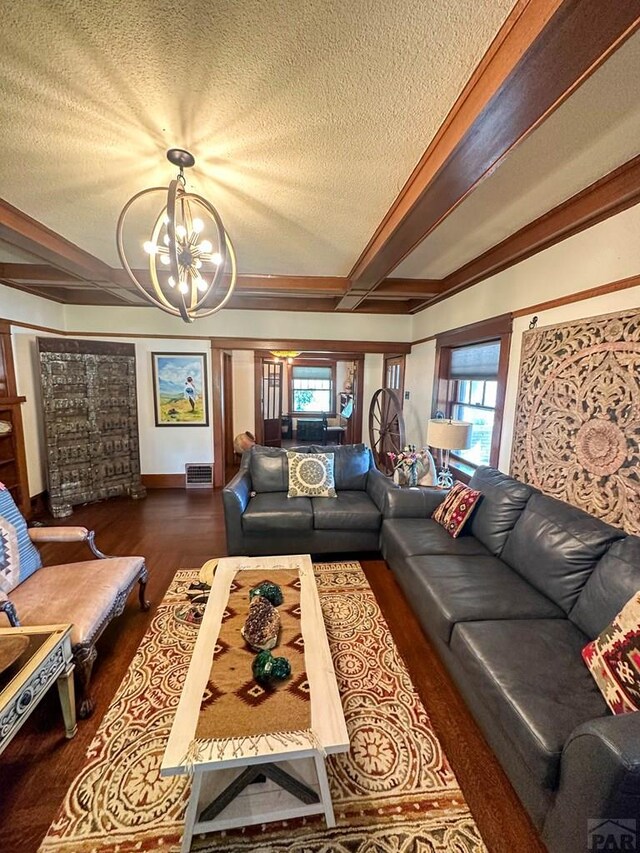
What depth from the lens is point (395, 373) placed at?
18.1 ft

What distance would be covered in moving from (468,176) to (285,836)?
2760 mm

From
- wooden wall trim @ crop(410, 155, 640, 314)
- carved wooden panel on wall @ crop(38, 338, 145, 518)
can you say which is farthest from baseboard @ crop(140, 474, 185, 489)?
wooden wall trim @ crop(410, 155, 640, 314)

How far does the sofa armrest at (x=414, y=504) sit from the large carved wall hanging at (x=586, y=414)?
26.6 inches

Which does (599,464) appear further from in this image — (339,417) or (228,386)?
(339,417)

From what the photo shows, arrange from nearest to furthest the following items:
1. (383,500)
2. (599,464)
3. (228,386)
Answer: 1. (599,464)
2. (383,500)
3. (228,386)

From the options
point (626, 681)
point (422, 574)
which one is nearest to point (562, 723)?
point (626, 681)

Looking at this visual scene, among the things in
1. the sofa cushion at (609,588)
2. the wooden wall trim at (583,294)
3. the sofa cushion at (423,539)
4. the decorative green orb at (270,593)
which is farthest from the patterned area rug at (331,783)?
the wooden wall trim at (583,294)

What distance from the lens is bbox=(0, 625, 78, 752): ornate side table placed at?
1163mm

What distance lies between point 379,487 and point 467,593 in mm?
1361

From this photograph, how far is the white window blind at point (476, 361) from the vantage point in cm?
307

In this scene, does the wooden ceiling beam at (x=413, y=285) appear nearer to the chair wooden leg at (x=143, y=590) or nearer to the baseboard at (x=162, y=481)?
the chair wooden leg at (x=143, y=590)

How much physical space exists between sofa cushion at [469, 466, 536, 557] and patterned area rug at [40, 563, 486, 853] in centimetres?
99

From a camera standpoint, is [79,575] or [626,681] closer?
[626,681]

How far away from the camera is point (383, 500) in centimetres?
296
